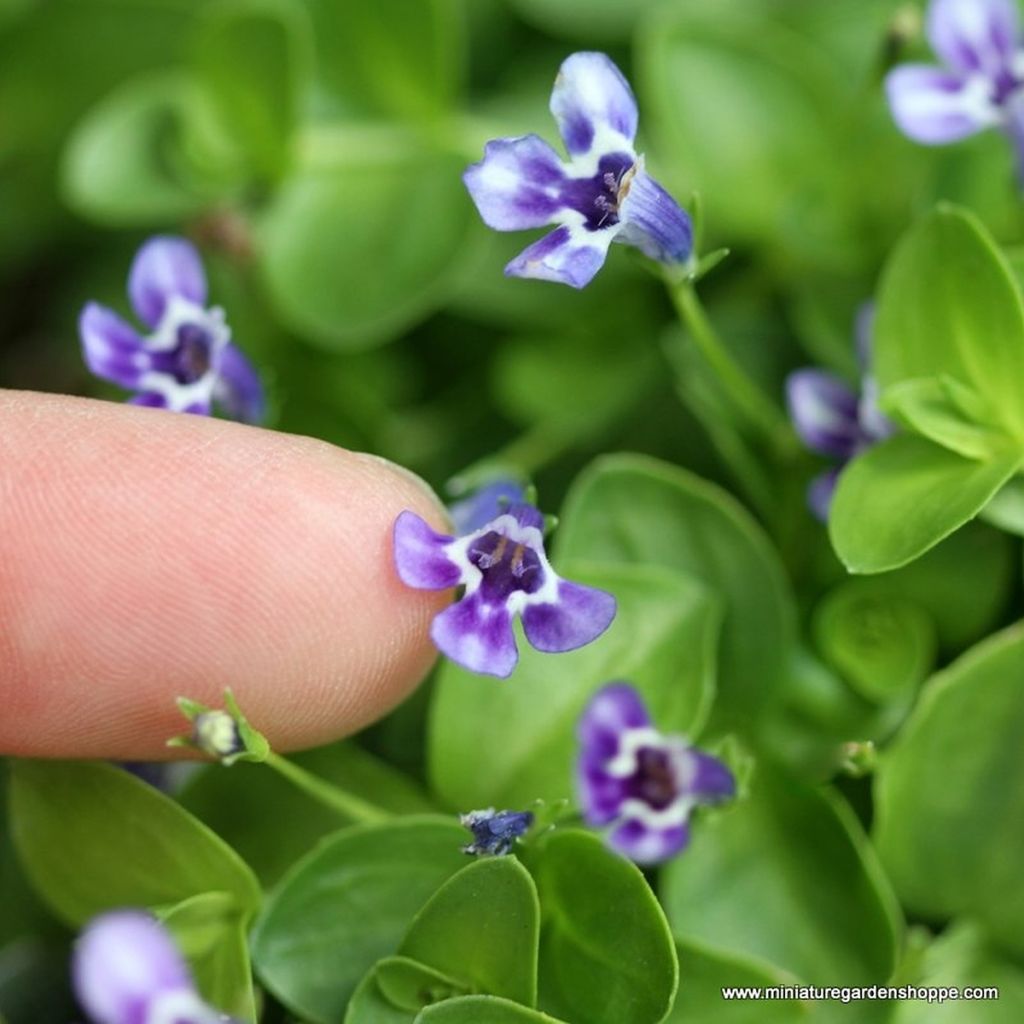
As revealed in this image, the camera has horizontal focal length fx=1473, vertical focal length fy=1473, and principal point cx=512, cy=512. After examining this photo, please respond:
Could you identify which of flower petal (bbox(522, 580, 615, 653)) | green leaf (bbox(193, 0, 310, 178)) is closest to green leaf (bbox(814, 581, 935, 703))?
flower petal (bbox(522, 580, 615, 653))

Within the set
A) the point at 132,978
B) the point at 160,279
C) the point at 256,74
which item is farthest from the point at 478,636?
the point at 256,74

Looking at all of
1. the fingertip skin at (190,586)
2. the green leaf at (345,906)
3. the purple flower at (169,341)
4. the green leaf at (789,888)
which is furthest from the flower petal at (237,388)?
the green leaf at (789,888)

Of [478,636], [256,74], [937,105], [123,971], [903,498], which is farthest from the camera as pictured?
[256,74]

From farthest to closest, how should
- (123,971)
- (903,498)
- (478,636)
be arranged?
(903,498), (478,636), (123,971)

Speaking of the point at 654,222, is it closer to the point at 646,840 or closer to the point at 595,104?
the point at 595,104

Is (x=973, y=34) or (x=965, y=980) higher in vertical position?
(x=973, y=34)

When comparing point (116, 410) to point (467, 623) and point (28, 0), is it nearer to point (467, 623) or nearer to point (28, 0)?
point (467, 623)

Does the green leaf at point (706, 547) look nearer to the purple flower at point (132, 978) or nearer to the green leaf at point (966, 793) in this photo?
the green leaf at point (966, 793)
